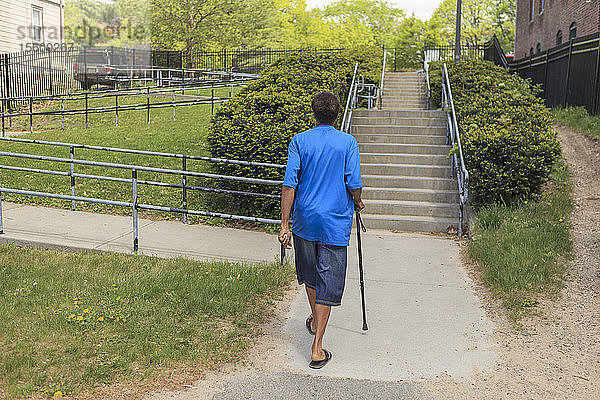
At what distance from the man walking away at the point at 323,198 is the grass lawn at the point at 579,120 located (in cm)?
971

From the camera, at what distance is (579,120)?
14.2 meters

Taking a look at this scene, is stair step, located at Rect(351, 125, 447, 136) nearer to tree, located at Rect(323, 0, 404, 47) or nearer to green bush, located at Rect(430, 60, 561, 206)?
green bush, located at Rect(430, 60, 561, 206)

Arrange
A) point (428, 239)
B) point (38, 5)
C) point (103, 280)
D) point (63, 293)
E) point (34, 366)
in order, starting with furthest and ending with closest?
1. point (38, 5)
2. point (428, 239)
3. point (103, 280)
4. point (63, 293)
5. point (34, 366)

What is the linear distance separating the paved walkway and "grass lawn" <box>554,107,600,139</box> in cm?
613

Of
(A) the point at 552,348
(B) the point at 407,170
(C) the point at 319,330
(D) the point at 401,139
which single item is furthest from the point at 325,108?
(D) the point at 401,139

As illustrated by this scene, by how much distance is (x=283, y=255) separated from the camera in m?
7.17

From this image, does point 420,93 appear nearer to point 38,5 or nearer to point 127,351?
point 127,351

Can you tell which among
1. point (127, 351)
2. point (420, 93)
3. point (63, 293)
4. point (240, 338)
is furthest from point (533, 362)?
point (420, 93)

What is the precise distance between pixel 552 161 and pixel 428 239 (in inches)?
94.1

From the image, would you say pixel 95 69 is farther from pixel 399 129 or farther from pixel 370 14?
pixel 370 14

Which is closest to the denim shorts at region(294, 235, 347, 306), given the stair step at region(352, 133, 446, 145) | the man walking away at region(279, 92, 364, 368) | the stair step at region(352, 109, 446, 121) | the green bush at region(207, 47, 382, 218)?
the man walking away at region(279, 92, 364, 368)

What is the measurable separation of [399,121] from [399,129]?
0.43 metres

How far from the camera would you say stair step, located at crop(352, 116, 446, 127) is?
42.4ft

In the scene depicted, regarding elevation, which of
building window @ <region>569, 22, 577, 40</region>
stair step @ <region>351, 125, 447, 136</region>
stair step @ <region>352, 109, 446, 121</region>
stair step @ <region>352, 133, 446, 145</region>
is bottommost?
stair step @ <region>352, 133, 446, 145</region>
